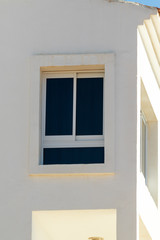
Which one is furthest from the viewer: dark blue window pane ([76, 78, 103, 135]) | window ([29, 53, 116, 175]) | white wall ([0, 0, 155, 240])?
dark blue window pane ([76, 78, 103, 135])

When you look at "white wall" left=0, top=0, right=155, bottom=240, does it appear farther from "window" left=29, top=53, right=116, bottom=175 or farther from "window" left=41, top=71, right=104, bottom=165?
"window" left=41, top=71, right=104, bottom=165

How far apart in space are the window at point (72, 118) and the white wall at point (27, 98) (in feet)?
1.82

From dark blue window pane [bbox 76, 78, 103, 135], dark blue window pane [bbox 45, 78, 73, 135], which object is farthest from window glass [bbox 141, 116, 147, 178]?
dark blue window pane [bbox 45, 78, 73, 135]

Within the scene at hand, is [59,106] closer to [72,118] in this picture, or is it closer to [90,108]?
[72,118]

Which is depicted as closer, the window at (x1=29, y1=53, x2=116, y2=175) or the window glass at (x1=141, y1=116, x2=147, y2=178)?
the window at (x1=29, y1=53, x2=116, y2=175)

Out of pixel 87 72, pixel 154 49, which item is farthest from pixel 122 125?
pixel 154 49

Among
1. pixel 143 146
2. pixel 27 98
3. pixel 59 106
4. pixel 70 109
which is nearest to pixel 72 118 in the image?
pixel 70 109

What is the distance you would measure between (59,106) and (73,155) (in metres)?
1.08

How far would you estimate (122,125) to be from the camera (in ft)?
58.5

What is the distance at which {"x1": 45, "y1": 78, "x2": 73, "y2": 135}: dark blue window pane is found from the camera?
18.5 metres

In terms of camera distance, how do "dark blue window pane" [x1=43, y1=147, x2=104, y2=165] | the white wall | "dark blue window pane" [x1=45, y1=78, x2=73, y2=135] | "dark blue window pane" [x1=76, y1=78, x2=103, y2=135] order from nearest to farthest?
the white wall < "dark blue window pane" [x1=43, y1=147, x2=104, y2=165] < "dark blue window pane" [x1=76, y1=78, x2=103, y2=135] < "dark blue window pane" [x1=45, y1=78, x2=73, y2=135]

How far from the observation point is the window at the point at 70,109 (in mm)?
18062

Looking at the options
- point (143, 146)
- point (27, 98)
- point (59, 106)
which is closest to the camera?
point (27, 98)

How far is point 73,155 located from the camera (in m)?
18.4
